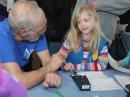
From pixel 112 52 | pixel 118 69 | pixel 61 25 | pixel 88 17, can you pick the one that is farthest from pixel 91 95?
pixel 61 25

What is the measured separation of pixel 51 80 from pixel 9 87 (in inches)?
48.2

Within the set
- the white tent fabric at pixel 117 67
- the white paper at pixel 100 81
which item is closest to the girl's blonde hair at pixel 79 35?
the white tent fabric at pixel 117 67

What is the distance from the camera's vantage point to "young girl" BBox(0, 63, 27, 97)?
1.28 feet

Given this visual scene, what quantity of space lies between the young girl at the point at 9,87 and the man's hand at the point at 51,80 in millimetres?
1174

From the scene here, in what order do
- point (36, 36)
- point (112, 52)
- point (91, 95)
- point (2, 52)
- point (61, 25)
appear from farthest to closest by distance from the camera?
point (61, 25) < point (112, 52) < point (36, 36) < point (2, 52) < point (91, 95)

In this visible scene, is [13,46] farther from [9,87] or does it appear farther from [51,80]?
[9,87]

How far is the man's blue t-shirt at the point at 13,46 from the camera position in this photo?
1.64 meters

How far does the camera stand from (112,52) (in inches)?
100

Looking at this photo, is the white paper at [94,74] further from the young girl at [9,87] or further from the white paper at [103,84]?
the young girl at [9,87]

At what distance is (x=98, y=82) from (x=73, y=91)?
8.4 inches

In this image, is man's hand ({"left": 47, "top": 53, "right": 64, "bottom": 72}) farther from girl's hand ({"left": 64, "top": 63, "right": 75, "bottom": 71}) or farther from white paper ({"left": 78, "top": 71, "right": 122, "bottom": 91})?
white paper ({"left": 78, "top": 71, "right": 122, "bottom": 91})

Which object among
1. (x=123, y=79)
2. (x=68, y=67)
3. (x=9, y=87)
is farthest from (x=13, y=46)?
(x=9, y=87)

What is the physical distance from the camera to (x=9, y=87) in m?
0.39

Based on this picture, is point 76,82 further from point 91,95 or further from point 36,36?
point 36,36
